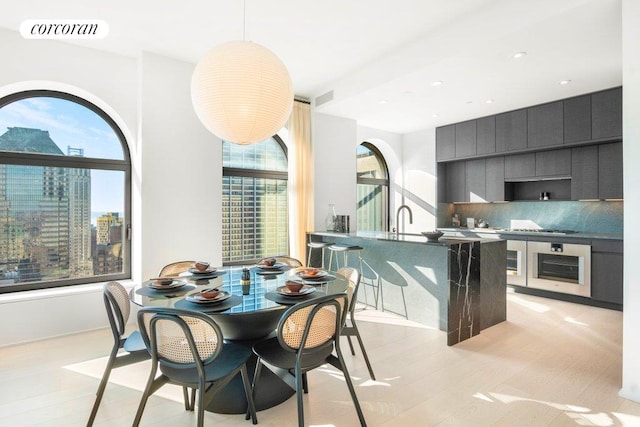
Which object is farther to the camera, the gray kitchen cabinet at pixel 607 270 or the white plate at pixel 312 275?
the gray kitchen cabinet at pixel 607 270

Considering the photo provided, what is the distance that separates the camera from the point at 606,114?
4449 millimetres

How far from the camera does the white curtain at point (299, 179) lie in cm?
513

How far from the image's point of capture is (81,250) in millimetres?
3992

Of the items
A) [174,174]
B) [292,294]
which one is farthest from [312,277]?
[174,174]

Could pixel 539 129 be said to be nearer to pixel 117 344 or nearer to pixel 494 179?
pixel 494 179

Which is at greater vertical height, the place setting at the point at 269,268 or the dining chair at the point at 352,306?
the place setting at the point at 269,268

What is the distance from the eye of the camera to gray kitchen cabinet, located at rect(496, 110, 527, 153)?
528cm

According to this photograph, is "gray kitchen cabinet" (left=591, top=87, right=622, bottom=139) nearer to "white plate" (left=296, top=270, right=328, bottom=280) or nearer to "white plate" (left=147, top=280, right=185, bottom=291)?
"white plate" (left=296, top=270, right=328, bottom=280)

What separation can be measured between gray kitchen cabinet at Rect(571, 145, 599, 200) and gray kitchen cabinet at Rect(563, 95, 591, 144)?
1.01 ft

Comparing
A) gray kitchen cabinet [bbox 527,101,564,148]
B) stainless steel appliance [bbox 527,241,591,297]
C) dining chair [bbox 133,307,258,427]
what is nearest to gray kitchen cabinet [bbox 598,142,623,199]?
gray kitchen cabinet [bbox 527,101,564,148]

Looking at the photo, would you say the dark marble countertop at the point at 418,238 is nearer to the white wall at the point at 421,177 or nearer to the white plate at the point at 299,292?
the white plate at the point at 299,292

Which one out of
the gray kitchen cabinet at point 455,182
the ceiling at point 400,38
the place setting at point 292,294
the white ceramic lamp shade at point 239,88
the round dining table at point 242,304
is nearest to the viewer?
the round dining table at point 242,304

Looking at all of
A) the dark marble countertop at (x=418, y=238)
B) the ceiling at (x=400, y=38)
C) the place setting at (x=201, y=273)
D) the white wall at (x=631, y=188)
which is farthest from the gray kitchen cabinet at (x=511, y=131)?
the place setting at (x=201, y=273)

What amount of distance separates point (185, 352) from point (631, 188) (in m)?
2.95
